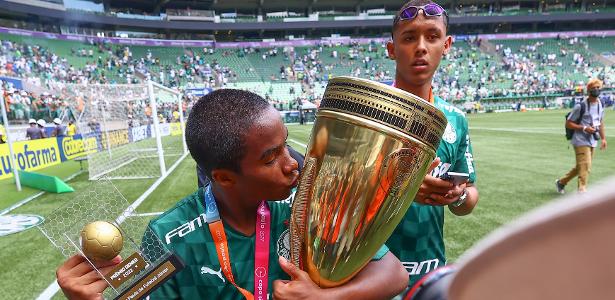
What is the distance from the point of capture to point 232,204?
1.40 metres

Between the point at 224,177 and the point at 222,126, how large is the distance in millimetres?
175

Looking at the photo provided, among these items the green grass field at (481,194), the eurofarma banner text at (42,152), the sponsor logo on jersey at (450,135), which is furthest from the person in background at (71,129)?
the sponsor logo on jersey at (450,135)

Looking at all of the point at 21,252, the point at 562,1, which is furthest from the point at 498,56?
the point at 21,252

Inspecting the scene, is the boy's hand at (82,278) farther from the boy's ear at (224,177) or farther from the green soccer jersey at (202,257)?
the boy's ear at (224,177)

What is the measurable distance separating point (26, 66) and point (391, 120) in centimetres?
3552

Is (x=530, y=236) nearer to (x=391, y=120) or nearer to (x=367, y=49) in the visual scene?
(x=391, y=120)

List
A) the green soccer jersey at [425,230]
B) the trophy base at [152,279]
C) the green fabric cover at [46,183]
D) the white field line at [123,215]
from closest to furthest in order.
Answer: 1. the trophy base at [152,279]
2. the white field line at [123,215]
3. the green soccer jersey at [425,230]
4. the green fabric cover at [46,183]

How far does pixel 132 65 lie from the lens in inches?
1503

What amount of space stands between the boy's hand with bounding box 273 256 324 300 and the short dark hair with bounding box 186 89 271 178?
17.8 inches

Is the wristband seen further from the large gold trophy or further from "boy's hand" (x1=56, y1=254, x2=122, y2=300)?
"boy's hand" (x1=56, y1=254, x2=122, y2=300)

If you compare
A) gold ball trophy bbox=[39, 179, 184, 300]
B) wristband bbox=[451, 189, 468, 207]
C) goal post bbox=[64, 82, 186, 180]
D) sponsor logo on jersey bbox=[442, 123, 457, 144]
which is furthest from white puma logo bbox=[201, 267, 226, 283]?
goal post bbox=[64, 82, 186, 180]

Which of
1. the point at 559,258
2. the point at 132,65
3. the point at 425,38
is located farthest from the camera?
the point at 132,65

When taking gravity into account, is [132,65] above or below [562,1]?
below

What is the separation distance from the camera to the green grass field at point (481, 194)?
4.13 m
